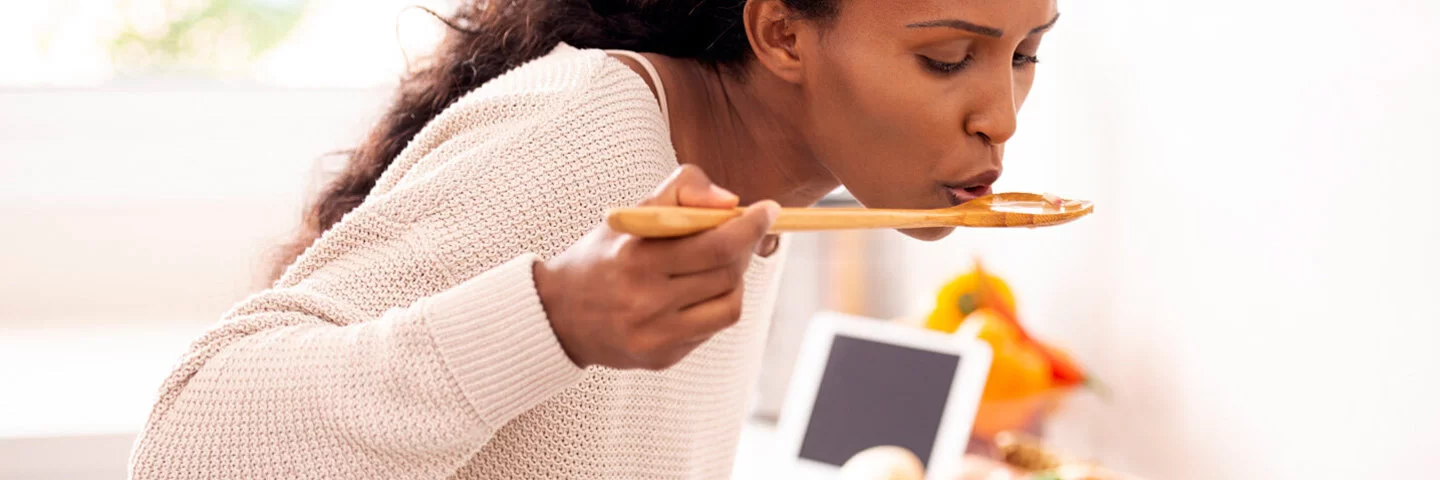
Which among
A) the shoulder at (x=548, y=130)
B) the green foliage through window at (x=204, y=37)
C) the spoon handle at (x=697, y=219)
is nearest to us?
the spoon handle at (x=697, y=219)

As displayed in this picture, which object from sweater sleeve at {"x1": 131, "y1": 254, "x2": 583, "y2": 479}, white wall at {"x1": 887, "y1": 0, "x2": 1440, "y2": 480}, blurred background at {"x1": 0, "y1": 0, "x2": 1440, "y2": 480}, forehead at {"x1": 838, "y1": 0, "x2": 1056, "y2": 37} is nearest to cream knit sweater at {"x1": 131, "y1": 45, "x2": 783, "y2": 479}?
sweater sleeve at {"x1": 131, "y1": 254, "x2": 583, "y2": 479}

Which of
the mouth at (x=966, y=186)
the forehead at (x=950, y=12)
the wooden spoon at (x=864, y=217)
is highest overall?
the forehead at (x=950, y=12)

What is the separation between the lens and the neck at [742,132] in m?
0.69

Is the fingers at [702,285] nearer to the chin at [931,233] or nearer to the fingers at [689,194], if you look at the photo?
the fingers at [689,194]

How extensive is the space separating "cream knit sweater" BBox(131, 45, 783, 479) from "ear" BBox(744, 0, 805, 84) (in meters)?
0.07

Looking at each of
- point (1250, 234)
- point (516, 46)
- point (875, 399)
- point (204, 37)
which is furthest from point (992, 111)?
point (204, 37)

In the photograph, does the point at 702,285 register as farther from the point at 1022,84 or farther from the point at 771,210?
the point at 1022,84

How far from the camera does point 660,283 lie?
0.42 metres

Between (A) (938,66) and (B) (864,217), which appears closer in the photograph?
(B) (864,217)

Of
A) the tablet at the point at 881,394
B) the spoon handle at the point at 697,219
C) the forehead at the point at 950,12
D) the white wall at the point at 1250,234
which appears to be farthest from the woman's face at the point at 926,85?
the tablet at the point at 881,394

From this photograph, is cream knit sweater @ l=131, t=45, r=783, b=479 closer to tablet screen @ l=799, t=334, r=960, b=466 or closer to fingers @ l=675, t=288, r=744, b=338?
fingers @ l=675, t=288, r=744, b=338

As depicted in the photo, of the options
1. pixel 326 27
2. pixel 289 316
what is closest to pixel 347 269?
pixel 289 316

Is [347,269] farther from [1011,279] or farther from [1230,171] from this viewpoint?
[1011,279]

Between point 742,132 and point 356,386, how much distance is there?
310mm
